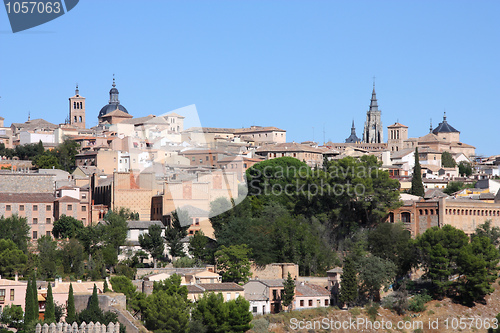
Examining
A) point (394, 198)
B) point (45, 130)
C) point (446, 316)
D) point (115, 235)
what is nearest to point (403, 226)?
point (394, 198)

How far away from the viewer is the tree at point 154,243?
150 ft

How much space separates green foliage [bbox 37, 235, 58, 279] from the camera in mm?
40250

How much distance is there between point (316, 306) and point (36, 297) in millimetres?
14072

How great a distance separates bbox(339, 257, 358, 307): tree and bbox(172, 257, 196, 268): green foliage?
25.1ft

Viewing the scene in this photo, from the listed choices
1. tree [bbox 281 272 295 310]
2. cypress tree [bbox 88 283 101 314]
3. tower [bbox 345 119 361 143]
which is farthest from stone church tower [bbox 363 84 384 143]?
cypress tree [bbox 88 283 101 314]

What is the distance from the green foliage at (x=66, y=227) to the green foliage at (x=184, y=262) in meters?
6.22

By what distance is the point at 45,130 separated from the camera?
274ft

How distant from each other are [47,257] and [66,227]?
6.37m

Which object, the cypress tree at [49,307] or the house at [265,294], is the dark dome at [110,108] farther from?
the cypress tree at [49,307]

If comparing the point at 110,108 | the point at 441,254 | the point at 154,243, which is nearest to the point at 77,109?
the point at 110,108

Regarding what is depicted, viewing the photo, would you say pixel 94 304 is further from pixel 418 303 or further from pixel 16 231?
pixel 418 303

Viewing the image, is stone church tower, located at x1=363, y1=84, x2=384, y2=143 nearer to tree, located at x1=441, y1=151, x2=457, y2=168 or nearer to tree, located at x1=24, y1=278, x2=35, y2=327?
tree, located at x1=441, y1=151, x2=457, y2=168

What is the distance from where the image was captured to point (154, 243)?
4591cm

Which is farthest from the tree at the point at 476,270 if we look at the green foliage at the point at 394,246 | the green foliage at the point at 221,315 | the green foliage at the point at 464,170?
the green foliage at the point at 464,170
